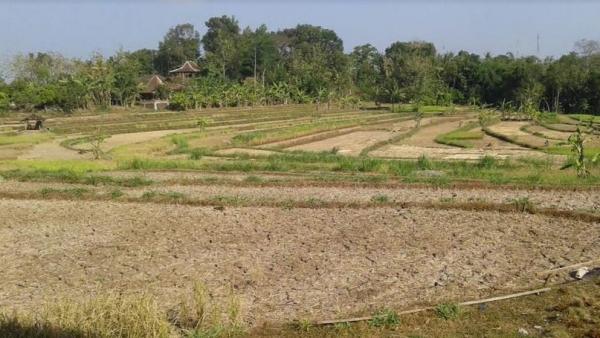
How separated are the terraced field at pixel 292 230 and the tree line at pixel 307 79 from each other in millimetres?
36678

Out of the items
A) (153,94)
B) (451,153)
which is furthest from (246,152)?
(153,94)

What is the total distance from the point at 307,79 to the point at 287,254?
236 ft

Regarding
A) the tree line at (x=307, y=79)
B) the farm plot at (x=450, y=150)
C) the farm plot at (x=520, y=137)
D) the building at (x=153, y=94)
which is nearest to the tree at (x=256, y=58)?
the tree line at (x=307, y=79)

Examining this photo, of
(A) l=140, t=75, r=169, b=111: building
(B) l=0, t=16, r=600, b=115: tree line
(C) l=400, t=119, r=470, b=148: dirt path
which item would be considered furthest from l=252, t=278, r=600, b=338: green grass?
(A) l=140, t=75, r=169, b=111: building

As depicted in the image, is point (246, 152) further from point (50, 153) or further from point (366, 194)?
point (366, 194)

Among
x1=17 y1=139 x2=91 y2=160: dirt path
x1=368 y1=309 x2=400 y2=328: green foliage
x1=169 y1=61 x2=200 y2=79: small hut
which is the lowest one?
x1=368 y1=309 x2=400 y2=328: green foliage

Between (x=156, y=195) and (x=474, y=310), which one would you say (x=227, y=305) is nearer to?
(x=474, y=310)

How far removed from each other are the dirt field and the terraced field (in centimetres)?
4

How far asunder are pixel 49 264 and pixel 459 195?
10241mm

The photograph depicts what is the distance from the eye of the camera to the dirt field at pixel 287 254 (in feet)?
30.3

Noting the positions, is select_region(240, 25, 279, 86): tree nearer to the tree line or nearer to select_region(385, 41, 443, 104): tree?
the tree line

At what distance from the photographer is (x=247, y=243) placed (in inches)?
479

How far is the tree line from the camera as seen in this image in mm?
61562

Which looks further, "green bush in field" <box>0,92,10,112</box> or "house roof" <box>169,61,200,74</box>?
"house roof" <box>169,61,200,74</box>
